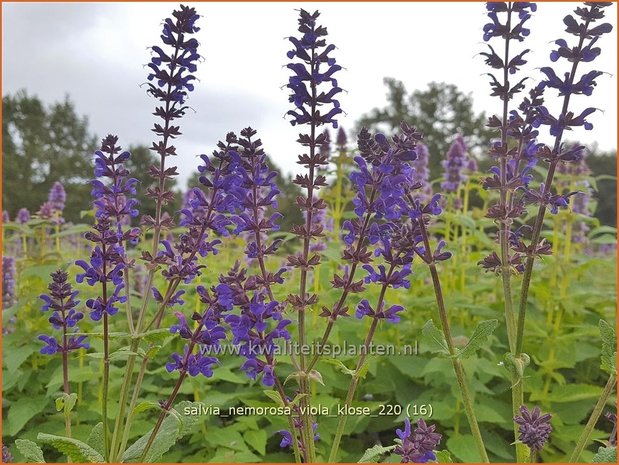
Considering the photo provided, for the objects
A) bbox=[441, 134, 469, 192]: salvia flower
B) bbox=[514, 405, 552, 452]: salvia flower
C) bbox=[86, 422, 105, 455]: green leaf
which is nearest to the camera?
bbox=[514, 405, 552, 452]: salvia flower

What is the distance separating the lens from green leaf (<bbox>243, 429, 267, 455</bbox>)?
3291mm

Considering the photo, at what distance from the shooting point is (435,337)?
2076mm

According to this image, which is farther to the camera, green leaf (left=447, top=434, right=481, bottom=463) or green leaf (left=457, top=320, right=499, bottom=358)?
green leaf (left=447, top=434, right=481, bottom=463)

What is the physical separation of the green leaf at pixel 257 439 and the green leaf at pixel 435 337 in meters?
1.58

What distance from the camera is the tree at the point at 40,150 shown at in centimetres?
2927

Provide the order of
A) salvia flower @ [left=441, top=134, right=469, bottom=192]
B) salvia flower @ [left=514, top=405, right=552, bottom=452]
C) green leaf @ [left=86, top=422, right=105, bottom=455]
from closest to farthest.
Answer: salvia flower @ [left=514, top=405, right=552, bottom=452] → green leaf @ [left=86, top=422, right=105, bottom=455] → salvia flower @ [left=441, top=134, right=469, bottom=192]

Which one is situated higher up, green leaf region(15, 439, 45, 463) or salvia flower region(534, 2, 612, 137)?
salvia flower region(534, 2, 612, 137)

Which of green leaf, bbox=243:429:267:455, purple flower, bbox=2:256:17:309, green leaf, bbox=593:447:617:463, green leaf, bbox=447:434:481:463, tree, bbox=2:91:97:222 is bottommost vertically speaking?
green leaf, bbox=447:434:481:463

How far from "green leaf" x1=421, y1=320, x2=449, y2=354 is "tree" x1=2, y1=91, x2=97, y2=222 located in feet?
89.1

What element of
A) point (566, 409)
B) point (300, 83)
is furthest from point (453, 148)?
point (300, 83)

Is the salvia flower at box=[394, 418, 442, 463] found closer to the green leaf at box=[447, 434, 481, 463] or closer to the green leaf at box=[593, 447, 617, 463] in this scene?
the green leaf at box=[593, 447, 617, 463]

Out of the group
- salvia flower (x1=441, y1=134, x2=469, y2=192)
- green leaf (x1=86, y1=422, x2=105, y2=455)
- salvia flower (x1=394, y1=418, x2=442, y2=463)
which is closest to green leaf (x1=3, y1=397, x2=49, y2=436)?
green leaf (x1=86, y1=422, x2=105, y2=455)

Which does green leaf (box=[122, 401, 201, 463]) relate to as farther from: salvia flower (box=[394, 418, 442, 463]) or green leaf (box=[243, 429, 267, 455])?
green leaf (box=[243, 429, 267, 455])

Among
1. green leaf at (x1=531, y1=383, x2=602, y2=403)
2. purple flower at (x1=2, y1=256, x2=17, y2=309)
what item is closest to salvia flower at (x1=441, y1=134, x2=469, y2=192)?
green leaf at (x1=531, y1=383, x2=602, y2=403)
